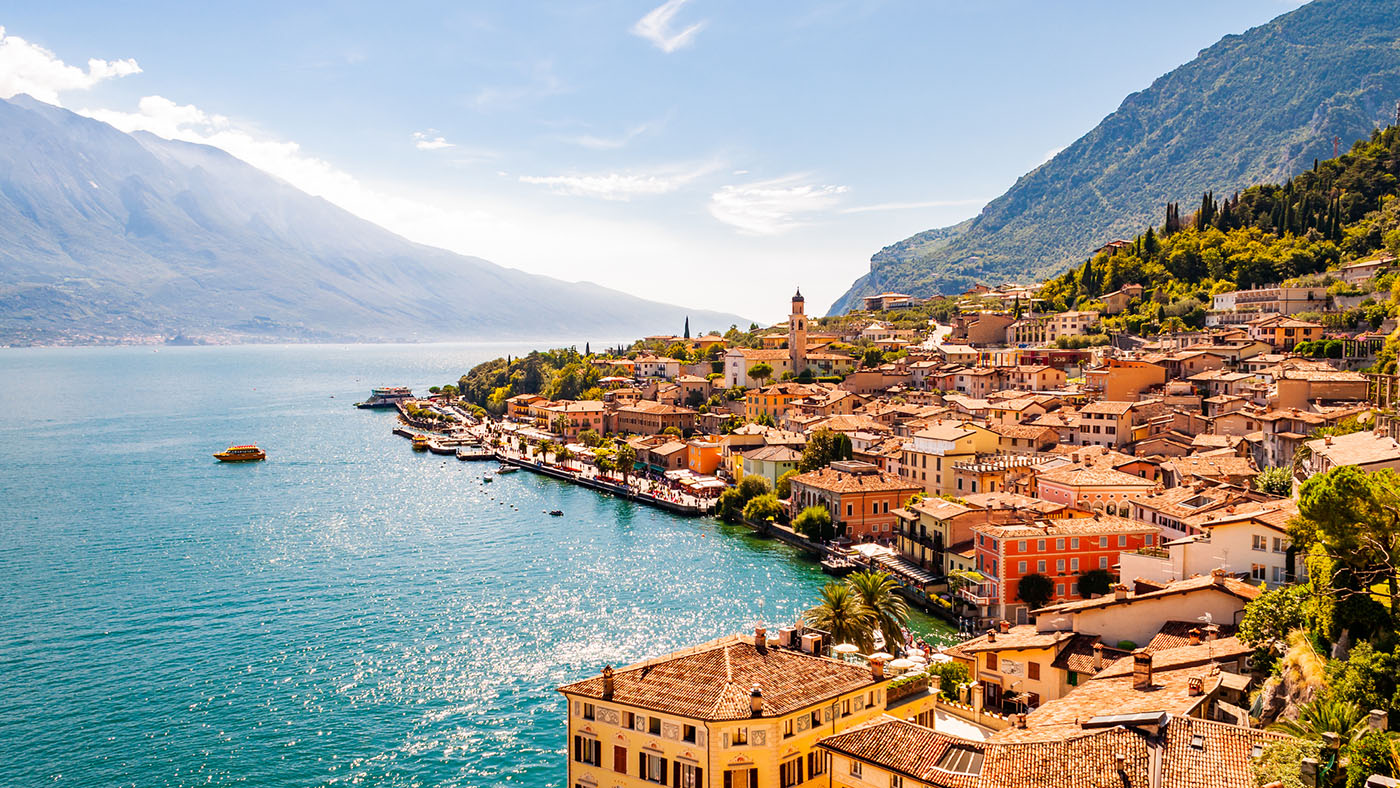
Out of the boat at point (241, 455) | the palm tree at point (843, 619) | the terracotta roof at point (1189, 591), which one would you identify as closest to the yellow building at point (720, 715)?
the palm tree at point (843, 619)

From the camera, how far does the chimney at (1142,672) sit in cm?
2184

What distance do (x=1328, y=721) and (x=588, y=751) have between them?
14.8 metres

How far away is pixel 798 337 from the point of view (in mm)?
118062

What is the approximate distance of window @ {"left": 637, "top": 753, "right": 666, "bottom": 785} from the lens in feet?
64.1

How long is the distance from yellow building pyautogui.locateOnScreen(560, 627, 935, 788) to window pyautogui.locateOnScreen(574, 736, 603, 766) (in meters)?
0.02

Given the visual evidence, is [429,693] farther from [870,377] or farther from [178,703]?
[870,377]

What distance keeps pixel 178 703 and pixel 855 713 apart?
26.4m

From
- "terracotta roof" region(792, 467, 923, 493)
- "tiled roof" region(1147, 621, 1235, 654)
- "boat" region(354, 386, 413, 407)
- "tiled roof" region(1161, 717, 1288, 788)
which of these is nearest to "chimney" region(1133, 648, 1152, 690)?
"tiled roof" region(1147, 621, 1235, 654)

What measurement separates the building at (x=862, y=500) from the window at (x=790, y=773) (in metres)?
38.2

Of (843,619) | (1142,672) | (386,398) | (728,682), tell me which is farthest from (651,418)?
(386,398)

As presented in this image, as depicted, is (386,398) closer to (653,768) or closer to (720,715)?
(653,768)

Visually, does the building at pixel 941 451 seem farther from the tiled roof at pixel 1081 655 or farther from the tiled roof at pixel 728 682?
the tiled roof at pixel 728 682

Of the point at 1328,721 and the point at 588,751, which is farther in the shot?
the point at 588,751

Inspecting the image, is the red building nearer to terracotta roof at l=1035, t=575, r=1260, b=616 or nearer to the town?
the town
